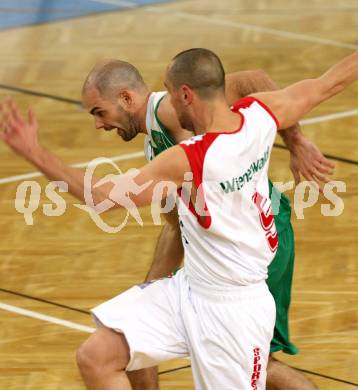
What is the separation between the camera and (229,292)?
4.98 m

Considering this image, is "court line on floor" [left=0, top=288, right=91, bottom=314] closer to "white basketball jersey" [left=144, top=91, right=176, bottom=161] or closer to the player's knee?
"white basketball jersey" [left=144, top=91, right=176, bottom=161]

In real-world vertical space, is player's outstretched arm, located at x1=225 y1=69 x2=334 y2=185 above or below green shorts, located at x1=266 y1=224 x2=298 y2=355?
above

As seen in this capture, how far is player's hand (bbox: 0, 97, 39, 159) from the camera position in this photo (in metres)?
4.52

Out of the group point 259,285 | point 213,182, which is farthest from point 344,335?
point 213,182

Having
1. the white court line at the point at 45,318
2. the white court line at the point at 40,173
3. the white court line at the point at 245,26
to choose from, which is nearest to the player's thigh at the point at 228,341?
the white court line at the point at 45,318

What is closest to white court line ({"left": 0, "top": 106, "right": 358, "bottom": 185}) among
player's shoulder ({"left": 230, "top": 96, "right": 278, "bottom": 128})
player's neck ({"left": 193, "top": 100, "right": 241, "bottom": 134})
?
player's shoulder ({"left": 230, "top": 96, "right": 278, "bottom": 128})

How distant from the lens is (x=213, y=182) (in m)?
4.76

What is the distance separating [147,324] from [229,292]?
13.7 inches

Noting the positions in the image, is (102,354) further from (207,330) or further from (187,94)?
(187,94)

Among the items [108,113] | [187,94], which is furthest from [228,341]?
[108,113]

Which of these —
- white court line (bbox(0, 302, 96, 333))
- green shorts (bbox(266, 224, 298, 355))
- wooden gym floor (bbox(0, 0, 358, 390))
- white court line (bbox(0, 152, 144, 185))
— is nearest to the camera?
green shorts (bbox(266, 224, 298, 355))

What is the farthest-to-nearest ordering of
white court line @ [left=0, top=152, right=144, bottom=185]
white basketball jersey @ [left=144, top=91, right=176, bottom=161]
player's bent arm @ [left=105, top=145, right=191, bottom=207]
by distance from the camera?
white court line @ [left=0, top=152, right=144, bottom=185] < white basketball jersey @ [left=144, top=91, right=176, bottom=161] < player's bent arm @ [left=105, top=145, right=191, bottom=207]

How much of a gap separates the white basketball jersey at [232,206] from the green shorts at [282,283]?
506mm

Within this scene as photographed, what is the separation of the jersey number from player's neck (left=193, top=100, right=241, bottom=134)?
303 mm
